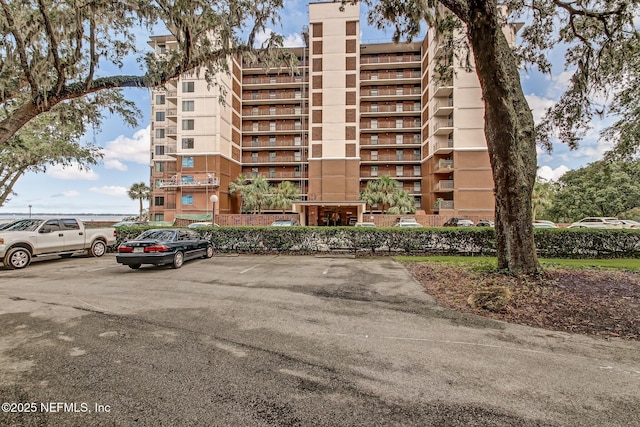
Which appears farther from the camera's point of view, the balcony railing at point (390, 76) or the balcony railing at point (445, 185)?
the balcony railing at point (390, 76)

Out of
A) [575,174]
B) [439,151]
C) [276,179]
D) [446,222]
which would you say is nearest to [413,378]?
[446,222]

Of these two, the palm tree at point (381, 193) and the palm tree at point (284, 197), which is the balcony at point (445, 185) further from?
the palm tree at point (284, 197)

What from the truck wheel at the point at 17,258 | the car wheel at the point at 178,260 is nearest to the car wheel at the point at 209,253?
the car wheel at the point at 178,260

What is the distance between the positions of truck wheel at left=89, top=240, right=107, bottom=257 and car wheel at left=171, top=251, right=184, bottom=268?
611 cm

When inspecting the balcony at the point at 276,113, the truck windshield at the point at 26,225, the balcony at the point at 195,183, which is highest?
the balcony at the point at 276,113

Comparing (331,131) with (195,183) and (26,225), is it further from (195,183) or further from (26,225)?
(26,225)

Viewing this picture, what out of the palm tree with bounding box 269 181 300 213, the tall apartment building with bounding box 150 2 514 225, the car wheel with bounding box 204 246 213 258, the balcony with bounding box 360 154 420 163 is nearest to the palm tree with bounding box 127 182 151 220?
the tall apartment building with bounding box 150 2 514 225

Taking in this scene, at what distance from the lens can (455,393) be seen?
10.5 feet

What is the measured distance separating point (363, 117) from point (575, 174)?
32.1 meters

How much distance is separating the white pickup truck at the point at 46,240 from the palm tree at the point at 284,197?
82.3 ft

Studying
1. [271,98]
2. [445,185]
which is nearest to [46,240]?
[445,185]

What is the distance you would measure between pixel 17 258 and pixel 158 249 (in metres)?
5.67

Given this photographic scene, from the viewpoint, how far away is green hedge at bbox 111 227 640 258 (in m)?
13.9

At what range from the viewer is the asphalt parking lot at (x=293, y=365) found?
2838mm
